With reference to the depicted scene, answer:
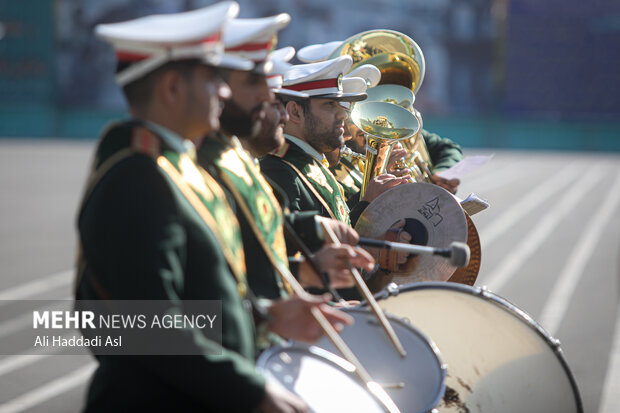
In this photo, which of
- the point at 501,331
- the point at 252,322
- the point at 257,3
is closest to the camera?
the point at 252,322

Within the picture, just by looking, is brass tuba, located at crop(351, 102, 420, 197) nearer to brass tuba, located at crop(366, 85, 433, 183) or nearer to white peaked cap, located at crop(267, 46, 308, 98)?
brass tuba, located at crop(366, 85, 433, 183)

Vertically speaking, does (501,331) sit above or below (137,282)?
below

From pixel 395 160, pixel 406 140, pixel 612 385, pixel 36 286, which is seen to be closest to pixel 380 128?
pixel 395 160

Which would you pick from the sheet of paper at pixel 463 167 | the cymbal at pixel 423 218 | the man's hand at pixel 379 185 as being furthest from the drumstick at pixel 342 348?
the sheet of paper at pixel 463 167

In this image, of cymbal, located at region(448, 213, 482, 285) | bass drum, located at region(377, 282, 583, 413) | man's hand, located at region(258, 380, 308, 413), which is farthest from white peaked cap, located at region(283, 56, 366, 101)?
man's hand, located at region(258, 380, 308, 413)

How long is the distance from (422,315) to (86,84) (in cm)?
3845

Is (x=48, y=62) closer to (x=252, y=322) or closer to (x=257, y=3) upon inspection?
(x=257, y=3)

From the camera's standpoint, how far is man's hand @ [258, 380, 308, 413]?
6.82 feet

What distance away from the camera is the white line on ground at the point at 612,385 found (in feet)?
23.7

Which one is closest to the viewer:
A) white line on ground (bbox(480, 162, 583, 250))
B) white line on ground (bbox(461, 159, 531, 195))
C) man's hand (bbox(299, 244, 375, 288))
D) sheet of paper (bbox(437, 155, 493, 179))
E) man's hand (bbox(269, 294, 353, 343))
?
man's hand (bbox(269, 294, 353, 343))

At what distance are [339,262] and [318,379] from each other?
437mm

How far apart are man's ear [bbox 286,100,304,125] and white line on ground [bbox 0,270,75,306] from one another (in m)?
6.88

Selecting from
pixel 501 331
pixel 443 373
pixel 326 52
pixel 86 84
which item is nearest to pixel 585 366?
pixel 326 52

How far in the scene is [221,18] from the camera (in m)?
2.17
